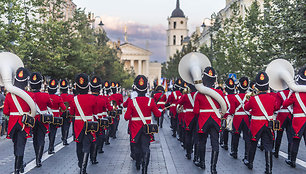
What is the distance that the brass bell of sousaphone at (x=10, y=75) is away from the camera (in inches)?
321

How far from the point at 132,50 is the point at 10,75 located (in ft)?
508

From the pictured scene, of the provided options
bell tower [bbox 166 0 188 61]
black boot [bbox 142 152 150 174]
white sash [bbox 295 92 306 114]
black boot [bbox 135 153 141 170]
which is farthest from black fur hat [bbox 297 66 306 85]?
bell tower [bbox 166 0 188 61]

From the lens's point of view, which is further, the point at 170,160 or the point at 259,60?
the point at 259,60

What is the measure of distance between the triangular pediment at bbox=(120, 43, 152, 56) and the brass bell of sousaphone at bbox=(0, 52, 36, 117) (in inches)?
5837

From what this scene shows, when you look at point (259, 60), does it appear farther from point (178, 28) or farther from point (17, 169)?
point (178, 28)

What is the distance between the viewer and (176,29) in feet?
495

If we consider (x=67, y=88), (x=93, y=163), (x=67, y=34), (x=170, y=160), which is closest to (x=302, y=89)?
(x=170, y=160)

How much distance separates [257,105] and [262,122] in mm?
369

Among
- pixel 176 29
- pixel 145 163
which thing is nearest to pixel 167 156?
pixel 145 163

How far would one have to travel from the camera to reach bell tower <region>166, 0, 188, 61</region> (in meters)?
150

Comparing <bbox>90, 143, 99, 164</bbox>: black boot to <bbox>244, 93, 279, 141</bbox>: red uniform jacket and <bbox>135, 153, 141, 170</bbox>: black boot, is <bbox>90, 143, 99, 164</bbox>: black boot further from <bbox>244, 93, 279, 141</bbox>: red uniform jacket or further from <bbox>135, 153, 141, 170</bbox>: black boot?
<bbox>244, 93, 279, 141</bbox>: red uniform jacket

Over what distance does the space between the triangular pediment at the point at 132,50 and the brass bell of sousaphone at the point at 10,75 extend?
148254mm

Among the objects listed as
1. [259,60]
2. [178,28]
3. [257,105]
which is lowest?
[257,105]

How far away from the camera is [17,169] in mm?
8195
